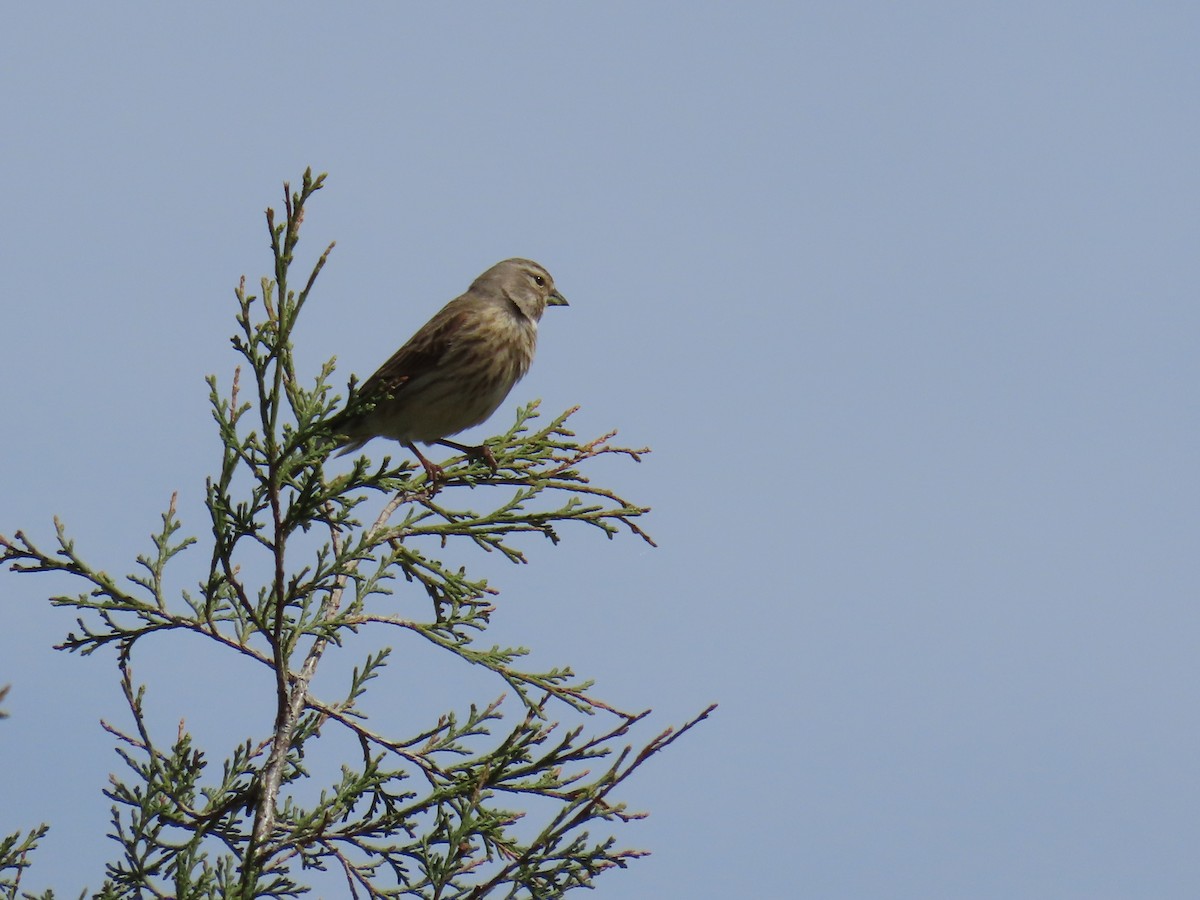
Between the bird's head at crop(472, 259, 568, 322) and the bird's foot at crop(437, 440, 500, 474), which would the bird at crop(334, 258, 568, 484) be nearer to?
the bird's head at crop(472, 259, 568, 322)


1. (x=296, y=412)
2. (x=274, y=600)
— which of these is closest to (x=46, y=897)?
(x=274, y=600)

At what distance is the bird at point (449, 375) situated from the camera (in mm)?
8227

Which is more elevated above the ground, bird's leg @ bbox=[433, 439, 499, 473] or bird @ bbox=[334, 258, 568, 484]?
bird @ bbox=[334, 258, 568, 484]

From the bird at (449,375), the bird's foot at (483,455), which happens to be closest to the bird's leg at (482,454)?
the bird's foot at (483,455)

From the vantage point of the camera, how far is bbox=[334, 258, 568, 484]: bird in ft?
27.0

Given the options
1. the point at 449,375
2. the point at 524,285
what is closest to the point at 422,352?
the point at 449,375

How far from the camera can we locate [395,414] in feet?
27.0

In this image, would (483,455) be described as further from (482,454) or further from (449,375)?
(449,375)

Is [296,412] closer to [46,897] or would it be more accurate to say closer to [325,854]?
[325,854]

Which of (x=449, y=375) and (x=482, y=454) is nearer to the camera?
(x=482, y=454)

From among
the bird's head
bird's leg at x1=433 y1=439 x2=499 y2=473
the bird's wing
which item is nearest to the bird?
the bird's wing

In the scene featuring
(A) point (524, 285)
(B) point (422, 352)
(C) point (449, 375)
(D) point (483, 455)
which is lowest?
(D) point (483, 455)

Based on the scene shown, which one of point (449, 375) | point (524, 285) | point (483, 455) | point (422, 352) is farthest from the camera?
point (524, 285)

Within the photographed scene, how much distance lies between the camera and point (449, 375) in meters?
8.30
